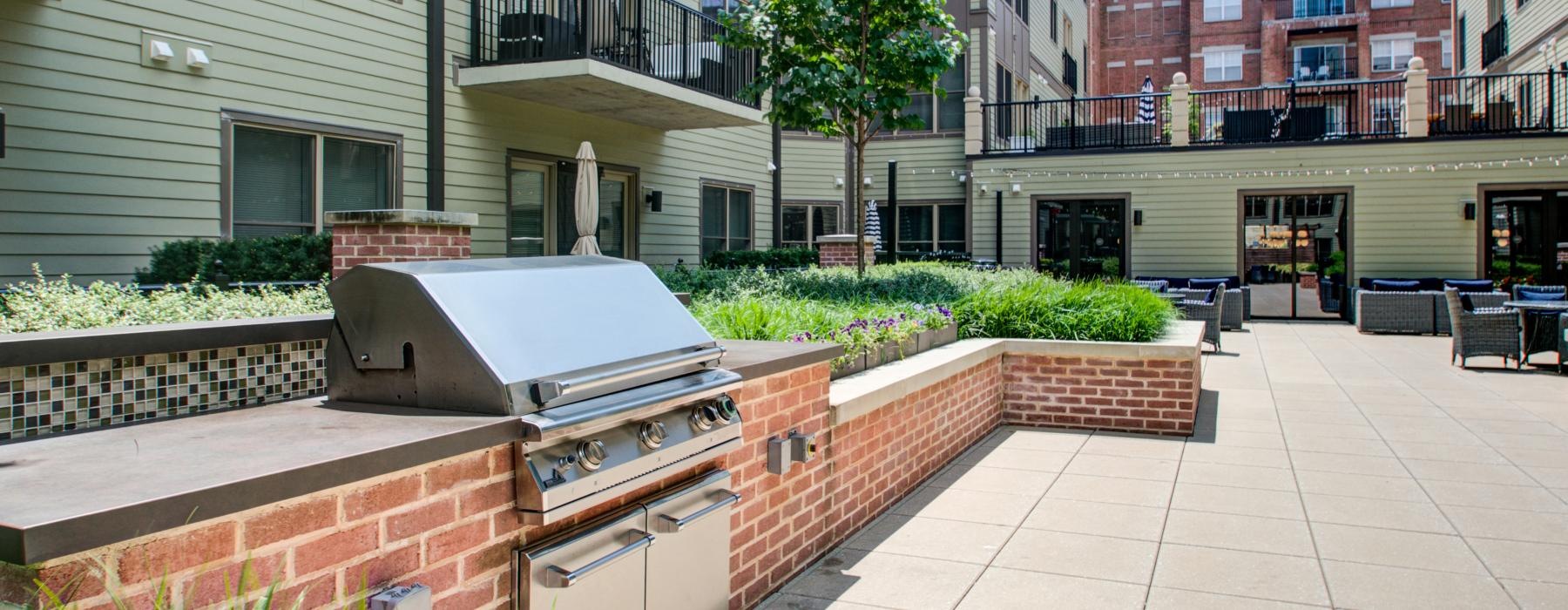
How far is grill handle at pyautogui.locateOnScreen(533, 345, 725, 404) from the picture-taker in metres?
2.54

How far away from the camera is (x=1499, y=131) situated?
17.5 meters

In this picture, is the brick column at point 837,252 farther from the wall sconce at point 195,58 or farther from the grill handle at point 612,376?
the grill handle at point 612,376

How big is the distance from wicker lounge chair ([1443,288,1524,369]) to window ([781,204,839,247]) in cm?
1159

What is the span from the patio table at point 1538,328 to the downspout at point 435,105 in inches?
477

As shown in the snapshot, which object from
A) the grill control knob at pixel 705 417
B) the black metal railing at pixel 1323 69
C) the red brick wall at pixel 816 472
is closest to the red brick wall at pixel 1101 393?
the red brick wall at pixel 816 472

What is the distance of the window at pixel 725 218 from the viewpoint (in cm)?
1495

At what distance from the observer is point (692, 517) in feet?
10.3

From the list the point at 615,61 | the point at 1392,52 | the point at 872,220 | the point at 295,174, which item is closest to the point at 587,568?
the point at 295,174

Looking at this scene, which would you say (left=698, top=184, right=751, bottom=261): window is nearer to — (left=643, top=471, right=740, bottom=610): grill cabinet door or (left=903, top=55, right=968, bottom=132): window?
(left=903, top=55, right=968, bottom=132): window

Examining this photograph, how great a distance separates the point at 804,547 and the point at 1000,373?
3860mm

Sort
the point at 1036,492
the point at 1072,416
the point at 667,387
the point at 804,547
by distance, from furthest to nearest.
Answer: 1. the point at 1072,416
2. the point at 1036,492
3. the point at 804,547
4. the point at 667,387

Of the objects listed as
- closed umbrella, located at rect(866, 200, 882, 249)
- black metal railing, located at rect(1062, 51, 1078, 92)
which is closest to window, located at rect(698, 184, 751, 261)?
closed umbrella, located at rect(866, 200, 882, 249)

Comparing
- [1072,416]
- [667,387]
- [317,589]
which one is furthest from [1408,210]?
[317,589]

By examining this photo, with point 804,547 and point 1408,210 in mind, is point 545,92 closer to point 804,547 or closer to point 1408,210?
point 804,547
